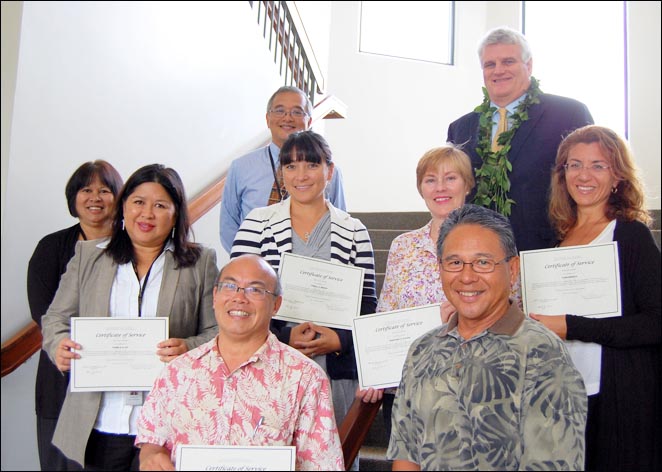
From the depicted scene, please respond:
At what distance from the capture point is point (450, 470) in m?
1.68

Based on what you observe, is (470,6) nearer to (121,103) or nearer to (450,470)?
(121,103)

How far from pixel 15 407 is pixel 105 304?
152 centimetres

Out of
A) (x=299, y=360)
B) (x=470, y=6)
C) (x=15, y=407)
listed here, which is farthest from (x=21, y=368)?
(x=470, y=6)

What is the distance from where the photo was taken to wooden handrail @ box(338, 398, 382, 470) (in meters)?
2.02

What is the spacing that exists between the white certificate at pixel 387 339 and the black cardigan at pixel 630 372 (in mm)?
445

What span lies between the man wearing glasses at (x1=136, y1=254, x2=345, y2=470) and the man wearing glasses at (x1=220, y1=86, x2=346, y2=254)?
1403mm

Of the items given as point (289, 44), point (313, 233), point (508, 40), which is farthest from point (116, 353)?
Answer: point (289, 44)

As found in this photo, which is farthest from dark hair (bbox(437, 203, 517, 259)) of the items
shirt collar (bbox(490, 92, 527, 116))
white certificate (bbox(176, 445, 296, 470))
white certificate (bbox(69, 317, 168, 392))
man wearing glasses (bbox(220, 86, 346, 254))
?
man wearing glasses (bbox(220, 86, 346, 254))

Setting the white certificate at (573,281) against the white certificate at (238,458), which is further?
the white certificate at (573,281)

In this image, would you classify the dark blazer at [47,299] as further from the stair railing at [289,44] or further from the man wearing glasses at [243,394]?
the stair railing at [289,44]

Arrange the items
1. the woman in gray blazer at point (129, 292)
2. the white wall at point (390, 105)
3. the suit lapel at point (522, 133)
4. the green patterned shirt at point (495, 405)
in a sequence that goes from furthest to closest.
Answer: the white wall at point (390, 105) → the suit lapel at point (522, 133) → the woman in gray blazer at point (129, 292) → the green patterned shirt at point (495, 405)

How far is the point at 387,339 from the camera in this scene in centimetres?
217

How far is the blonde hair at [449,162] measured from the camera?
254 centimetres

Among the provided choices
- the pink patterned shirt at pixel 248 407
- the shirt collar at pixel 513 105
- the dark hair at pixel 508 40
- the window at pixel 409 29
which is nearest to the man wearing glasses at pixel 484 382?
the pink patterned shirt at pixel 248 407
